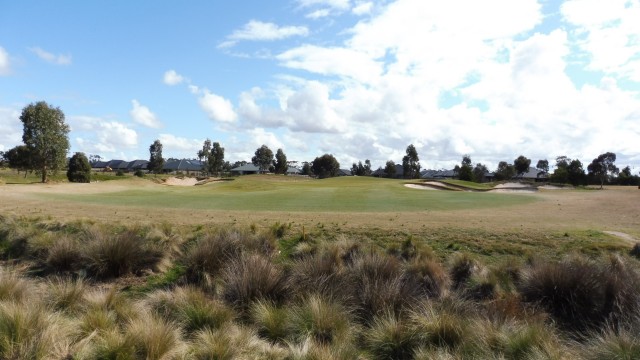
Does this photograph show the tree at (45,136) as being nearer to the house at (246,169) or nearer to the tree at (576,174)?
the tree at (576,174)

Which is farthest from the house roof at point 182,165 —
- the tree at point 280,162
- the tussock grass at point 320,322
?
the tussock grass at point 320,322

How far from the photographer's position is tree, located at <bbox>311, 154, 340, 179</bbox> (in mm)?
149750

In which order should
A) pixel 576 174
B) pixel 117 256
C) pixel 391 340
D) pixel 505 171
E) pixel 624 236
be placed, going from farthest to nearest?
pixel 505 171 < pixel 576 174 < pixel 624 236 < pixel 117 256 < pixel 391 340

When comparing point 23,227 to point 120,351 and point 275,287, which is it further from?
point 120,351

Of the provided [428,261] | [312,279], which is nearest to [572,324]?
[428,261]

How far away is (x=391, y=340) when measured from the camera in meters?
7.42

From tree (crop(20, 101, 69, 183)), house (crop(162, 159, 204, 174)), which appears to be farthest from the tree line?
house (crop(162, 159, 204, 174))

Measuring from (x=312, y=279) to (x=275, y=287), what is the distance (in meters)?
1.00

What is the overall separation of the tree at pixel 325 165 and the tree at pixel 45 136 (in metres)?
94.3

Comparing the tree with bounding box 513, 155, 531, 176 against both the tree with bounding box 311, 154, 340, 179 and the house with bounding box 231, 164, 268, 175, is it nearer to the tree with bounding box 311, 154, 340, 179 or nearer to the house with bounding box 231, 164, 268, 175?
the tree with bounding box 311, 154, 340, 179

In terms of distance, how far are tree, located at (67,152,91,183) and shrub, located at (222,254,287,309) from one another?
6354cm

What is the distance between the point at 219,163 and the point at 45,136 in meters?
69.9

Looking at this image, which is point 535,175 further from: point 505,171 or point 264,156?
point 264,156

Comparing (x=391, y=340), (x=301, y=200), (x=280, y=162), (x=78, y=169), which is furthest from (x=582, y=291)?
(x=280, y=162)
